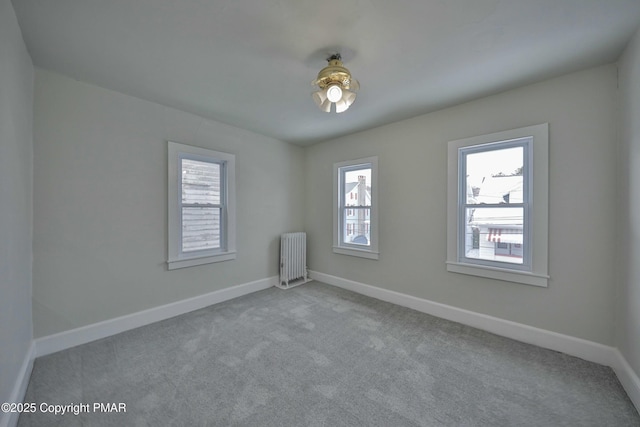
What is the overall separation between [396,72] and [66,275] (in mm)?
3547

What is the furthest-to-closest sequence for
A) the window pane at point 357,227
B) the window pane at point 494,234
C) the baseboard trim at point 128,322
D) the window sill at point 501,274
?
the window pane at point 357,227, the window pane at point 494,234, the window sill at point 501,274, the baseboard trim at point 128,322

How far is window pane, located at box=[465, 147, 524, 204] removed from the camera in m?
2.46

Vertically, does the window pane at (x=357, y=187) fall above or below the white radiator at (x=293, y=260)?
above

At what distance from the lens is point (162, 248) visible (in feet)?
9.24

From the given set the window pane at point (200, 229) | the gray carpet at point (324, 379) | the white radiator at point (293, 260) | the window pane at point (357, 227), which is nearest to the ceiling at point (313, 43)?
the window pane at point (200, 229)

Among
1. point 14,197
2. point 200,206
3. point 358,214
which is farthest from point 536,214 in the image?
point 14,197

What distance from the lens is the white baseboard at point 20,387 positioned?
1.30m

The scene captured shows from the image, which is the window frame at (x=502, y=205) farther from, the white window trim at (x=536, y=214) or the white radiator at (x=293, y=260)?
the white radiator at (x=293, y=260)

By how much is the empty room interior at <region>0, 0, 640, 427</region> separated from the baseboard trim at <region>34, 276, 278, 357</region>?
25mm

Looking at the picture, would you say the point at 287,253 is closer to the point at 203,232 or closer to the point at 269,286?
the point at 269,286

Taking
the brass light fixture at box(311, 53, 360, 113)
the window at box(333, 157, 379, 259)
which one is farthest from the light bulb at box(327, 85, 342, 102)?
the window at box(333, 157, 379, 259)

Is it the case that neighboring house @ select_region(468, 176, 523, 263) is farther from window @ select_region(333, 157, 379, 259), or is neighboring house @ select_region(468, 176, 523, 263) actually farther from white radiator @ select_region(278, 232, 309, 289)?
white radiator @ select_region(278, 232, 309, 289)

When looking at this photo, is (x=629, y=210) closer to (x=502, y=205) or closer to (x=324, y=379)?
(x=502, y=205)

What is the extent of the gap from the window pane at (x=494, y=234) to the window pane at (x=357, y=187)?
1.42 m
